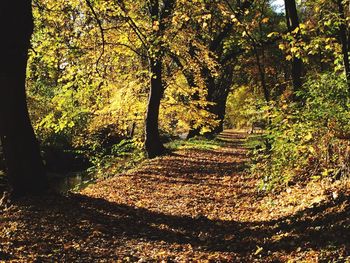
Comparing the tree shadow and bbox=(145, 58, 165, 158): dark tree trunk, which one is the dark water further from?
the tree shadow

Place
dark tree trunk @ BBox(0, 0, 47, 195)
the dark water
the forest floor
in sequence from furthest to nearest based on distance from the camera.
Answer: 1. the dark water
2. dark tree trunk @ BBox(0, 0, 47, 195)
3. the forest floor

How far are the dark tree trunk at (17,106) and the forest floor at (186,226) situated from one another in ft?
1.82

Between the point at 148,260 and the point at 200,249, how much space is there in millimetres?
866

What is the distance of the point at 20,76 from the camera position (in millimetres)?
8023

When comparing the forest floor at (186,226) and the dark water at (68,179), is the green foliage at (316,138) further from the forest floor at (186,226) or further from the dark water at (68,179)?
the dark water at (68,179)

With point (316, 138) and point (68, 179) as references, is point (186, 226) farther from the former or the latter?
point (68, 179)

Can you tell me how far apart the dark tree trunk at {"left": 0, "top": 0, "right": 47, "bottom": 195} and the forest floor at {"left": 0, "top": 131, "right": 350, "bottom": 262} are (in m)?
0.56

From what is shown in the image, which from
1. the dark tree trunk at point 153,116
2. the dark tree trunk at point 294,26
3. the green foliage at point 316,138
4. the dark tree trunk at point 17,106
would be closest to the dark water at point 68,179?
the dark tree trunk at point 153,116

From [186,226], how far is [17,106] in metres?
4.22

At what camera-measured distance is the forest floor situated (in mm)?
5582

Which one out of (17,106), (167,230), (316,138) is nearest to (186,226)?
(167,230)

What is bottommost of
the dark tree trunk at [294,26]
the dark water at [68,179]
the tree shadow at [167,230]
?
the dark water at [68,179]

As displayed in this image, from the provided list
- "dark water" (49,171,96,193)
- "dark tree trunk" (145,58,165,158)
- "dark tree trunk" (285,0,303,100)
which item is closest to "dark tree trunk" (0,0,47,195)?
"dark tree trunk" (285,0,303,100)

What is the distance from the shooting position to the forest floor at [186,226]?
558cm
